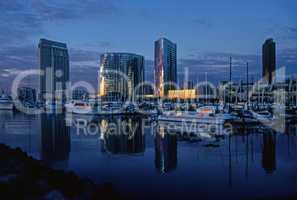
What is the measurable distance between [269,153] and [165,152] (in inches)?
240

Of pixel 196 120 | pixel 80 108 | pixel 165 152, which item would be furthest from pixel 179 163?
pixel 80 108

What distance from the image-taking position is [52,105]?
82.2 metres

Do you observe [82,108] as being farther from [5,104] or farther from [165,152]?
[5,104]

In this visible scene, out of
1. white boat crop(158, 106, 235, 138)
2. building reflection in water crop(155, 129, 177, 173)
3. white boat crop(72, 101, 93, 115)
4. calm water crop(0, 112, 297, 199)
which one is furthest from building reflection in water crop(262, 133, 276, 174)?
white boat crop(72, 101, 93, 115)

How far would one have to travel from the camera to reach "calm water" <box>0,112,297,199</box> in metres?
12.3

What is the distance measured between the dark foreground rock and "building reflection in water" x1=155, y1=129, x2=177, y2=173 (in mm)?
5027

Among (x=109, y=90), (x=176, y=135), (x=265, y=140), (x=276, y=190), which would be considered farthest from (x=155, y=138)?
(x=109, y=90)

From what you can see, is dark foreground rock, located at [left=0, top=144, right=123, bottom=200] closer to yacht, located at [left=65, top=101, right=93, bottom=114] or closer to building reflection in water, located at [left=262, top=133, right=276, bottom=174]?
building reflection in water, located at [left=262, top=133, right=276, bottom=174]

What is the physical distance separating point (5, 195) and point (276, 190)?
29.8 ft

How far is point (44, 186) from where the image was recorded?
10812 millimetres

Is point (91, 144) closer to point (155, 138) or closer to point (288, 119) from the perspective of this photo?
point (155, 138)

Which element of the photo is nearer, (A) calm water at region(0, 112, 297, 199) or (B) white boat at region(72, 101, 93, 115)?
(A) calm water at region(0, 112, 297, 199)

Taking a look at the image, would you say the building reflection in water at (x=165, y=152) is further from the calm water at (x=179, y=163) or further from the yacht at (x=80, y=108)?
the yacht at (x=80, y=108)

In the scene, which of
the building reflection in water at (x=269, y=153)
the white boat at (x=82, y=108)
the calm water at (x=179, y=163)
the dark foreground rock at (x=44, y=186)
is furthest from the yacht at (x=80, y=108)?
the dark foreground rock at (x=44, y=186)
